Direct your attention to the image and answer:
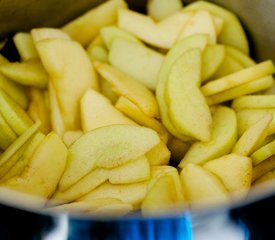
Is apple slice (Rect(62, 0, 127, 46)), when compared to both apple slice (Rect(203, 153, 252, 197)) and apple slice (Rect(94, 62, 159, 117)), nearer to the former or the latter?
apple slice (Rect(94, 62, 159, 117))

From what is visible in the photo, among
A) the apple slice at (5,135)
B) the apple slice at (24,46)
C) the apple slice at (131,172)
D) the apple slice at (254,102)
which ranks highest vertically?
the apple slice at (24,46)

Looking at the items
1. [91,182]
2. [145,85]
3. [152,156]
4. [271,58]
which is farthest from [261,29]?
[91,182]

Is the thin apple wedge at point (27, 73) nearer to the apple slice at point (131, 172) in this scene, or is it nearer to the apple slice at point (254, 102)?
the apple slice at point (131, 172)

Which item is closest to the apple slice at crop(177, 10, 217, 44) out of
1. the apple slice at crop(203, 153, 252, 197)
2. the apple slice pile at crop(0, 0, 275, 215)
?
the apple slice pile at crop(0, 0, 275, 215)

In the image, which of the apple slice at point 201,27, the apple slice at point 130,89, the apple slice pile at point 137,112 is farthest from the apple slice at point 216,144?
the apple slice at point 201,27

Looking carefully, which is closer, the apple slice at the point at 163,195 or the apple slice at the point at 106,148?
the apple slice at the point at 163,195

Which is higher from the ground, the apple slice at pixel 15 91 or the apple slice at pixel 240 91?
the apple slice at pixel 15 91

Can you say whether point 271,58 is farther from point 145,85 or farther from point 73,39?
Answer: point 73,39
